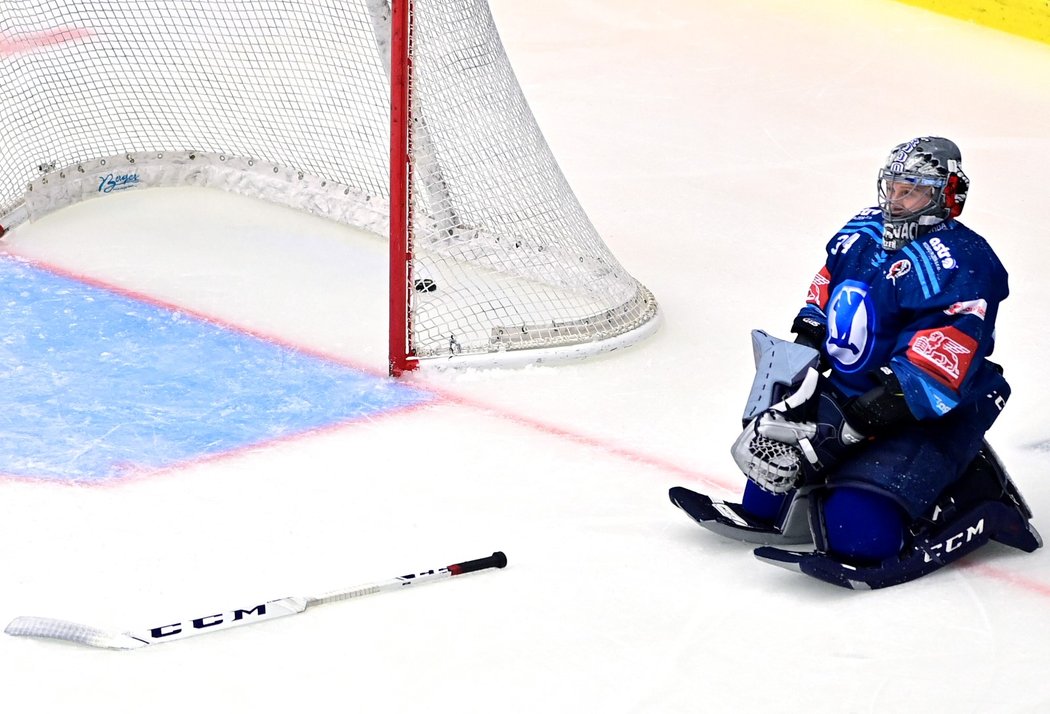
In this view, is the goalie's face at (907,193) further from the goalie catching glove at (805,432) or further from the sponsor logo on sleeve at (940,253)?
the goalie catching glove at (805,432)

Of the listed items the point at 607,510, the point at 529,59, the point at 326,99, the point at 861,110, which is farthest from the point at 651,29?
the point at 607,510

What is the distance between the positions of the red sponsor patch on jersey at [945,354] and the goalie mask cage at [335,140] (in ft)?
4.49

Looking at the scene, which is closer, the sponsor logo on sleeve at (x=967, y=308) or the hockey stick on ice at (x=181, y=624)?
the hockey stick on ice at (x=181, y=624)

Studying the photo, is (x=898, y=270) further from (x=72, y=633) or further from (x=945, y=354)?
(x=72, y=633)

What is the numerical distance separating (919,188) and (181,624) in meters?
1.59

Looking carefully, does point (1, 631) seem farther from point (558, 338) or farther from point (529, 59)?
point (529, 59)

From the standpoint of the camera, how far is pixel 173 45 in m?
5.05

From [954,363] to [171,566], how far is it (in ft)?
5.03

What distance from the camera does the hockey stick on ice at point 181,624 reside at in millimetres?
2750

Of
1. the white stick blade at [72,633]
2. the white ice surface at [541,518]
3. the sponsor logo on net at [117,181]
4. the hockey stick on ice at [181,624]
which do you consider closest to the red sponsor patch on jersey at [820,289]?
the white ice surface at [541,518]

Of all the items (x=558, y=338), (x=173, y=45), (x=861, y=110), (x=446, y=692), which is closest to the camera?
(x=446, y=692)

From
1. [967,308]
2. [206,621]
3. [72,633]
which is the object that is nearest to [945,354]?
[967,308]

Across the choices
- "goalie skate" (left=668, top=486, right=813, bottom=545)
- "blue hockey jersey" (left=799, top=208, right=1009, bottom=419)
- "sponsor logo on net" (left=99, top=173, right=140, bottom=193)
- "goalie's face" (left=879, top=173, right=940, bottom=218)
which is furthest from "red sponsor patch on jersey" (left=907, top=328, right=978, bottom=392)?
"sponsor logo on net" (left=99, top=173, right=140, bottom=193)

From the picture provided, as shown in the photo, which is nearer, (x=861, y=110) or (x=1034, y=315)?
(x=1034, y=315)
